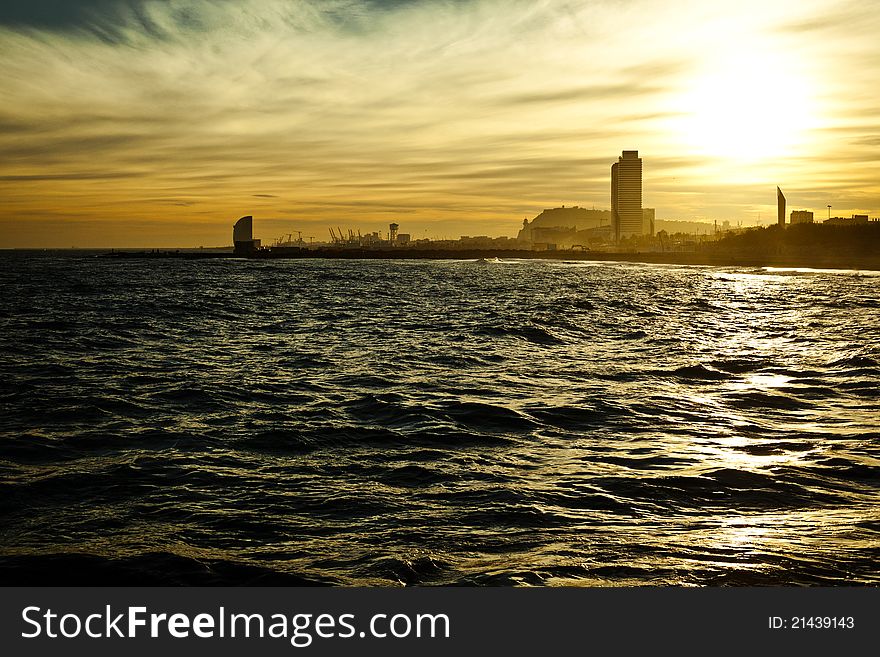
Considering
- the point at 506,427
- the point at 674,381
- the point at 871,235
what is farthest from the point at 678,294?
the point at 871,235

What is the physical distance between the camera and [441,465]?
1445 cm

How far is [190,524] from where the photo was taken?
1120 cm

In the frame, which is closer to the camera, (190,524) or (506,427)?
(190,524)

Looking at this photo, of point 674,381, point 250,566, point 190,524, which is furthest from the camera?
point 674,381

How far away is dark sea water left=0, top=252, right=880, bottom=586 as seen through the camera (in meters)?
9.63

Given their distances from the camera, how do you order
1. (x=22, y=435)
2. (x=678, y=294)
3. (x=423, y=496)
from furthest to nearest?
(x=678, y=294) < (x=22, y=435) < (x=423, y=496)

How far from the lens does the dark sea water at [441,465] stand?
9.63 m

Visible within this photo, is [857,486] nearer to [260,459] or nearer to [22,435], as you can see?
[260,459]

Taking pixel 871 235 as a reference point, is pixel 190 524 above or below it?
below
